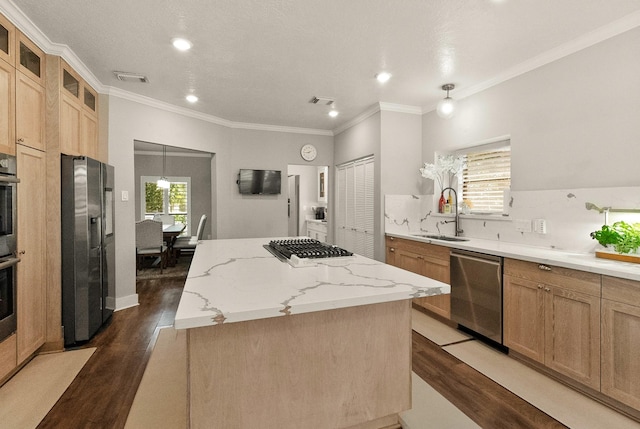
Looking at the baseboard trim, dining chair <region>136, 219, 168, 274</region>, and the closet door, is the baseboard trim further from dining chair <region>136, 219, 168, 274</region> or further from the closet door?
the closet door

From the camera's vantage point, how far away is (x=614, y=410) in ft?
6.20

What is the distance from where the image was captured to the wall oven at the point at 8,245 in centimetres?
207

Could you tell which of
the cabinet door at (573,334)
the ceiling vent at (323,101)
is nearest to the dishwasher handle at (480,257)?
the cabinet door at (573,334)

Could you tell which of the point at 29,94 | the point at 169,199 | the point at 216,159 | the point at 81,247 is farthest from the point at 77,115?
the point at 169,199

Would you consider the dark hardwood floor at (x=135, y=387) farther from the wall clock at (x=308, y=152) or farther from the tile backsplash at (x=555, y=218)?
the wall clock at (x=308, y=152)

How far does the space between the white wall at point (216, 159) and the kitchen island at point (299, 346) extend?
267 cm

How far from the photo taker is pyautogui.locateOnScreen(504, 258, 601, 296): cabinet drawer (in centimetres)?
197

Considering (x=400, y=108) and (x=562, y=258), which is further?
(x=400, y=108)

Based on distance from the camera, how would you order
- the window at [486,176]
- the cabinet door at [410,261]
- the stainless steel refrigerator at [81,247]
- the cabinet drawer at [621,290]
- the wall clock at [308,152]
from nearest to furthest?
the cabinet drawer at [621,290]
the stainless steel refrigerator at [81,247]
the window at [486,176]
the cabinet door at [410,261]
the wall clock at [308,152]

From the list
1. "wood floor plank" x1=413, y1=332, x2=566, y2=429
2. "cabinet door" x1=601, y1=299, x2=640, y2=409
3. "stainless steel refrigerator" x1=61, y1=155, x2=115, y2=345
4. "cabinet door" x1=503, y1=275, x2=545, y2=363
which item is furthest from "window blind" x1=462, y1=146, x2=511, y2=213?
"stainless steel refrigerator" x1=61, y1=155, x2=115, y2=345

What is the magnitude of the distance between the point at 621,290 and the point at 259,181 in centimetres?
445

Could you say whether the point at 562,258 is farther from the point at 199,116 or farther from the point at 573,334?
the point at 199,116

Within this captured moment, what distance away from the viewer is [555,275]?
7.13 ft

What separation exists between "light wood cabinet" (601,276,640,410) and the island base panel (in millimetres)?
1304
